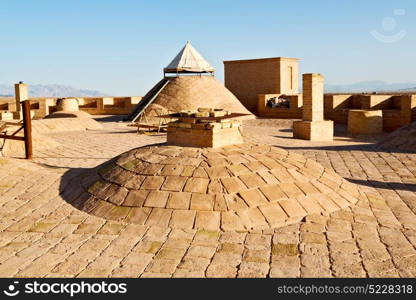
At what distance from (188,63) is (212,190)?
17.1m

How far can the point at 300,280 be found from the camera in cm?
337

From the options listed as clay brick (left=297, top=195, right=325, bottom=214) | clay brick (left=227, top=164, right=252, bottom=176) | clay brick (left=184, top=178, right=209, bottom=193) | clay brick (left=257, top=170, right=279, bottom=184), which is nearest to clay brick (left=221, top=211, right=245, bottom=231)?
clay brick (left=184, top=178, right=209, bottom=193)

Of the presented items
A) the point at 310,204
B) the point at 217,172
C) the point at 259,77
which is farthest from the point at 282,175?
the point at 259,77

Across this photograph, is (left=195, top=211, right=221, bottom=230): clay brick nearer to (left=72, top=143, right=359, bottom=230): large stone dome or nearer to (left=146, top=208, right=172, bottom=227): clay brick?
(left=72, top=143, right=359, bottom=230): large stone dome

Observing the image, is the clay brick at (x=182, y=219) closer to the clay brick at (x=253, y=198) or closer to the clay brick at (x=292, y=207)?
the clay brick at (x=253, y=198)

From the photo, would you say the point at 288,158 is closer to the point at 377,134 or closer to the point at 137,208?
the point at 137,208

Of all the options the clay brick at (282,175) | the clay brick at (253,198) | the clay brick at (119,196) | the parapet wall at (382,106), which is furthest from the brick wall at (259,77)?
the clay brick at (119,196)

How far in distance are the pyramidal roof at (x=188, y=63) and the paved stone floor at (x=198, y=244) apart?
51.3ft

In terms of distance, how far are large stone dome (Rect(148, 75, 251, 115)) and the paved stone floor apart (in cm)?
1368

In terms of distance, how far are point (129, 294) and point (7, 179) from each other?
424 cm

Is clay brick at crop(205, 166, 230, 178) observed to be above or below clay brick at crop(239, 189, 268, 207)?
above

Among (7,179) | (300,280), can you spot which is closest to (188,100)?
(7,179)

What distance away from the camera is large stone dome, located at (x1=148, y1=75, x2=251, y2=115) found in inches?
773

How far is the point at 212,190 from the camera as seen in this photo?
4973 millimetres
